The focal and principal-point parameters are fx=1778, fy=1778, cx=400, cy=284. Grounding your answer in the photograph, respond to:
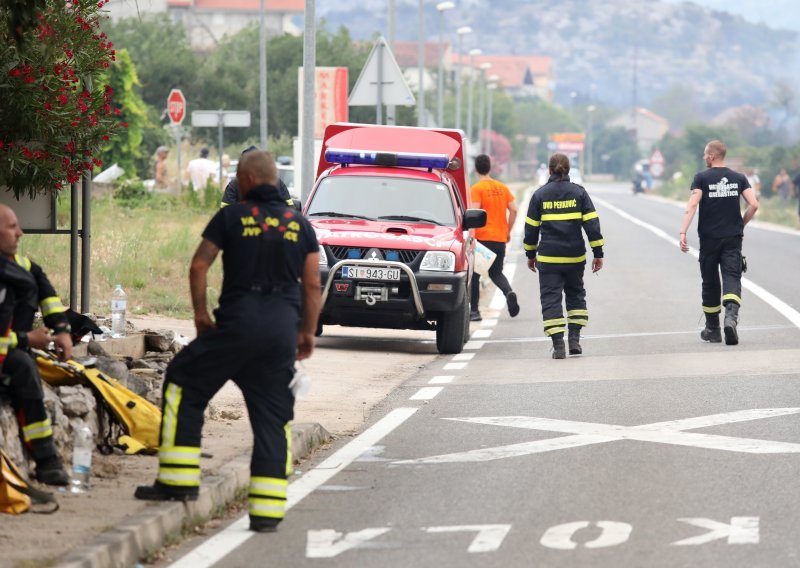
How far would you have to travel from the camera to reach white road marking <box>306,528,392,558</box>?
7491mm

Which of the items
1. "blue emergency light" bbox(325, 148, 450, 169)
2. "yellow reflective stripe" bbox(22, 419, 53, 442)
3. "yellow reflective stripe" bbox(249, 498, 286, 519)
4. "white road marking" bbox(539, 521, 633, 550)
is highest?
"blue emergency light" bbox(325, 148, 450, 169)

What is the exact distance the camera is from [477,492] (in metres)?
8.89

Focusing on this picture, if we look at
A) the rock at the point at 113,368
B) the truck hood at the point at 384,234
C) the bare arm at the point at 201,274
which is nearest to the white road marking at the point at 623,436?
the rock at the point at 113,368

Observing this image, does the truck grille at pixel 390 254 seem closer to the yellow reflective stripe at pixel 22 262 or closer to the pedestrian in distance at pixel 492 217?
the pedestrian in distance at pixel 492 217

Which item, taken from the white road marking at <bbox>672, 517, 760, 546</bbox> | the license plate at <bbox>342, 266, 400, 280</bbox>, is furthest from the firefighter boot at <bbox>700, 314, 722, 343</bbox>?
the white road marking at <bbox>672, 517, 760, 546</bbox>

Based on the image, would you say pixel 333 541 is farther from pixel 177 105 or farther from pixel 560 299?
pixel 177 105

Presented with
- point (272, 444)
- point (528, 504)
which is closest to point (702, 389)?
point (528, 504)

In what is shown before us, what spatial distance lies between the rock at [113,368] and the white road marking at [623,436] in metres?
1.73

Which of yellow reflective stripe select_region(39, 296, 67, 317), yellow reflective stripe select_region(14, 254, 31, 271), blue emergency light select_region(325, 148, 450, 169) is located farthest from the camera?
blue emergency light select_region(325, 148, 450, 169)

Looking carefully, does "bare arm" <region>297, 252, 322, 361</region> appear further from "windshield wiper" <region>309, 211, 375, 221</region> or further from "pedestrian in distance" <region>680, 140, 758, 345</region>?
"pedestrian in distance" <region>680, 140, 758, 345</region>

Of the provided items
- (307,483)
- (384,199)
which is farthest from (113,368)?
(384,199)

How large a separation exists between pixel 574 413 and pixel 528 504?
11.4 feet

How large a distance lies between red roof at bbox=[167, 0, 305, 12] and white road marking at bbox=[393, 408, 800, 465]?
177629 mm

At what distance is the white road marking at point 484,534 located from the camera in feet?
24.7
